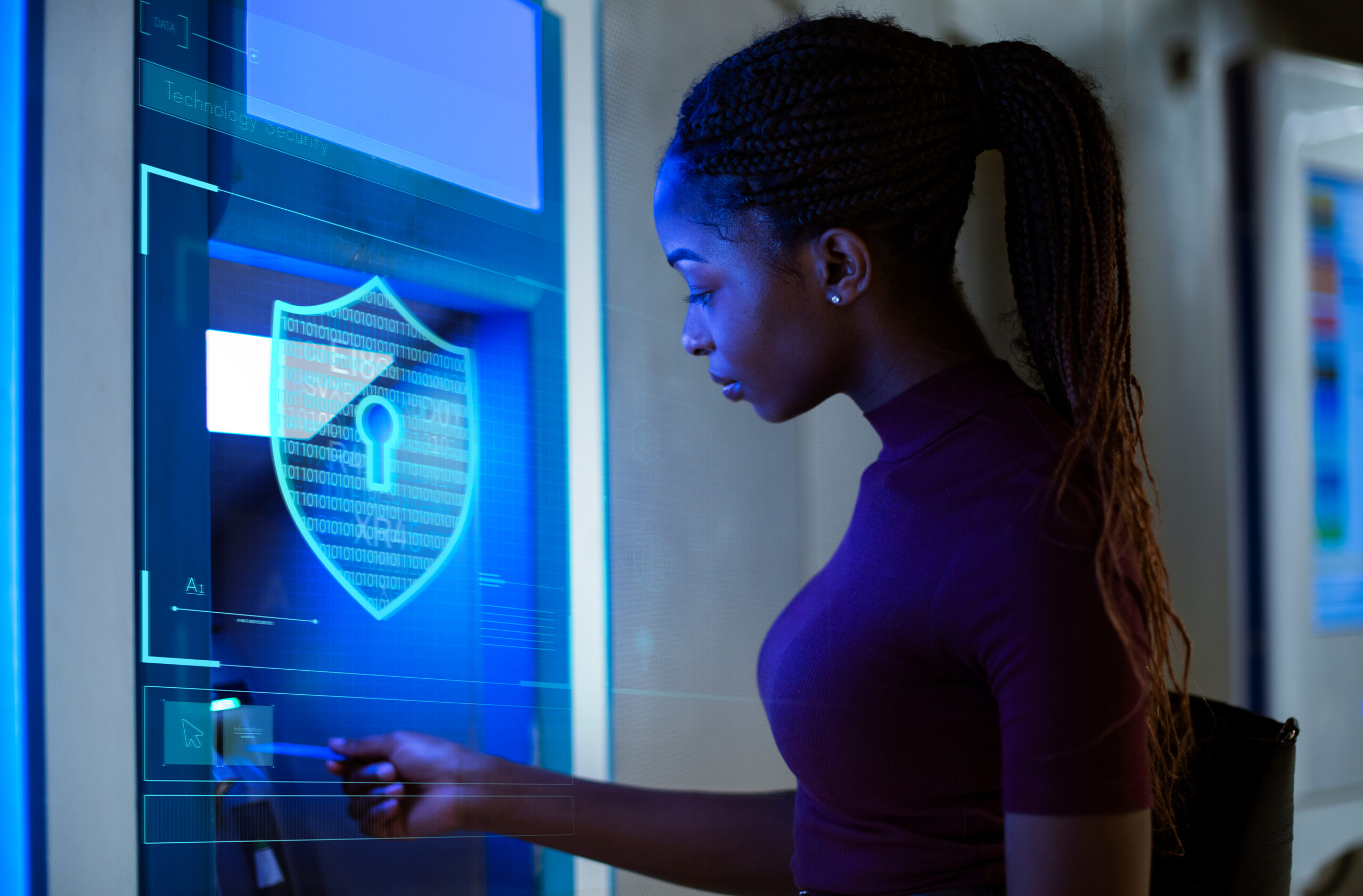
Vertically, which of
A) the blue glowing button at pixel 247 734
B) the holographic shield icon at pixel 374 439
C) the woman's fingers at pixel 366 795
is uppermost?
the holographic shield icon at pixel 374 439

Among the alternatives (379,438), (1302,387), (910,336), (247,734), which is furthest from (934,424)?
(1302,387)

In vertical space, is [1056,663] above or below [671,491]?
below

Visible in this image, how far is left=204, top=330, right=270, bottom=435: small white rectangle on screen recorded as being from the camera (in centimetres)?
75

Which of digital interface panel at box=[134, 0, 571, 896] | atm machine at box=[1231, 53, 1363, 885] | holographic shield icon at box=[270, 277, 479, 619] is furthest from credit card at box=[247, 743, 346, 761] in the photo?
atm machine at box=[1231, 53, 1363, 885]

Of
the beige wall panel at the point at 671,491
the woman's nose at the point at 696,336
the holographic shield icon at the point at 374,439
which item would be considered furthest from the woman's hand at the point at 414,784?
the woman's nose at the point at 696,336

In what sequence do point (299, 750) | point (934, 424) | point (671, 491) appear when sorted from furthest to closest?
point (671, 491) < point (299, 750) < point (934, 424)

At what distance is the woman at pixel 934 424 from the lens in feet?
1.83

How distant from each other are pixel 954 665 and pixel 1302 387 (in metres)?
1.09

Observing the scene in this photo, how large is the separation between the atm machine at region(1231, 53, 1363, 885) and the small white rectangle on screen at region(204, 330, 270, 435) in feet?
4.17

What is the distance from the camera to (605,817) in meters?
0.94

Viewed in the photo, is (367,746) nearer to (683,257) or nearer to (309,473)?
(309,473)

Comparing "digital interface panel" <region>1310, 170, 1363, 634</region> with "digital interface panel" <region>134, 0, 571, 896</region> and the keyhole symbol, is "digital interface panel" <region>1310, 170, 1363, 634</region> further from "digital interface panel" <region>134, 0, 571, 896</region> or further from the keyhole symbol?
the keyhole symbol

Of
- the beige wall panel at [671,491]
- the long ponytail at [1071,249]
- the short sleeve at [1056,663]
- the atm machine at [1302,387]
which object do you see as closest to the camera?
the short sleeve at [1056,663]

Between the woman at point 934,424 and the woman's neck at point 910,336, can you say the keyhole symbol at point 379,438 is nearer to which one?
the woman at point 934,424
